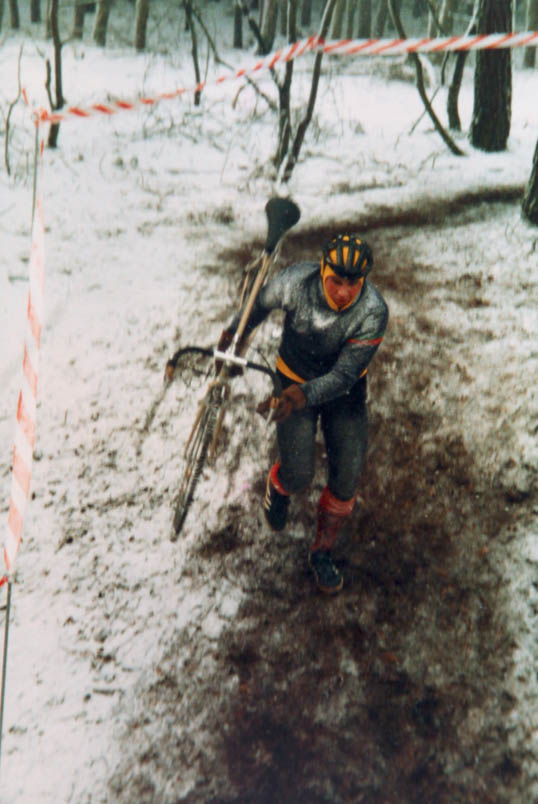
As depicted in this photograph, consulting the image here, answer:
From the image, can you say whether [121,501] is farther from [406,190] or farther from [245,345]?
[406,190]

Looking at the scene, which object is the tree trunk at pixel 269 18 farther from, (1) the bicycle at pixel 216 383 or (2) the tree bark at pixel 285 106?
(1) the bicycle at pixel 216 383

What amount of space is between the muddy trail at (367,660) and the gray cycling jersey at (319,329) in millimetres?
1275

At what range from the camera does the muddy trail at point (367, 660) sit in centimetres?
299

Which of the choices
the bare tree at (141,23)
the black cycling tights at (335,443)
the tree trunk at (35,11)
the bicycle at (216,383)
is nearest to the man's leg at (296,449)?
the black cycling tights at (335,443)

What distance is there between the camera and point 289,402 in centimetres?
329

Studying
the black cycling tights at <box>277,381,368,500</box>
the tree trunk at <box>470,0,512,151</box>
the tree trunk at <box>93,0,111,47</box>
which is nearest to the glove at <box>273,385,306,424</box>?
the black cycling tights at <box>277,381,368,500</box>

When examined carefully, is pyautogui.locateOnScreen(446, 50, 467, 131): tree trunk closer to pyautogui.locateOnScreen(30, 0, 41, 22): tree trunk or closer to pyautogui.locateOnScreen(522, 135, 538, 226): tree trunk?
pyautogui.locateOnScreen(522, 135, 538, 226): tree trunk

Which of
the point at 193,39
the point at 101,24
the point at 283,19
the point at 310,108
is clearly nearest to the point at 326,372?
the point at 310,108

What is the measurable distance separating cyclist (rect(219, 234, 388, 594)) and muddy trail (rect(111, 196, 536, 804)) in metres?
0.37

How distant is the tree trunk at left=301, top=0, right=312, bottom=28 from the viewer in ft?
84.3

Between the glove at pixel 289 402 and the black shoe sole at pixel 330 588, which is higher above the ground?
the glove at pixel 289 402

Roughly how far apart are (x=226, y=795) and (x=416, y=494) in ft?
7.95

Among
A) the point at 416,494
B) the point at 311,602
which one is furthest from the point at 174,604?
the point at 416,494

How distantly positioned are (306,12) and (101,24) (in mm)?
11582
